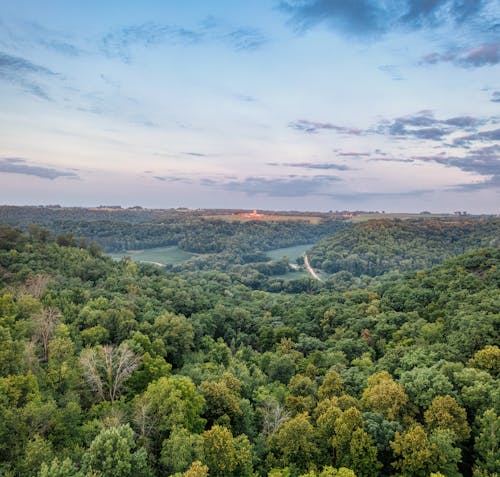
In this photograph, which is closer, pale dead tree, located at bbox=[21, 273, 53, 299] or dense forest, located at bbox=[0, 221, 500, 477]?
dense forest, located at bbox=[0, 221, 500, 477]

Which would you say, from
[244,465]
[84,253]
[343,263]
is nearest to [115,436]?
[244,465]

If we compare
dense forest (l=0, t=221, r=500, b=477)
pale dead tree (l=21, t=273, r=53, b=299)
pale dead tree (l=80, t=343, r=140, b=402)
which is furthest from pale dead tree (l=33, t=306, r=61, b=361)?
pale dead tree (l=21, t=273, r=53, b=299)

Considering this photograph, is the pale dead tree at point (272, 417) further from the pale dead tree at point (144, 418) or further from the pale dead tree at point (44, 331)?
the pale dead tree at point (44, 331)

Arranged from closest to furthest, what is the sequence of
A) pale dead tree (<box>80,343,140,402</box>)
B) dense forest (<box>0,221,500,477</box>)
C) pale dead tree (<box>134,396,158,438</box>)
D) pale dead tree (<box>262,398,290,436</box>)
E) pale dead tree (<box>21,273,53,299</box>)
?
dense forest (<box>0,221,500,477</box>)
pale dead tree (<box>134,396,158,438</box>)
pale dead tree (<box>80,343,140,402</box>)
pale dead tree (<box>262,398,290,436</box>)
pale dead tree (<box>21,273,53,299</box>)

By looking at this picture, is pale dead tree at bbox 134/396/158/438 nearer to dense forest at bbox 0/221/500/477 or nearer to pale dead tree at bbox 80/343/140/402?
dense forest at bbox 0/221/500/477

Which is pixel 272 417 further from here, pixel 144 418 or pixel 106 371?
pixel 106 371

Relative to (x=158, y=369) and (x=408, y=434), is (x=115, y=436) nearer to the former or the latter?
(x=158, y=369)
